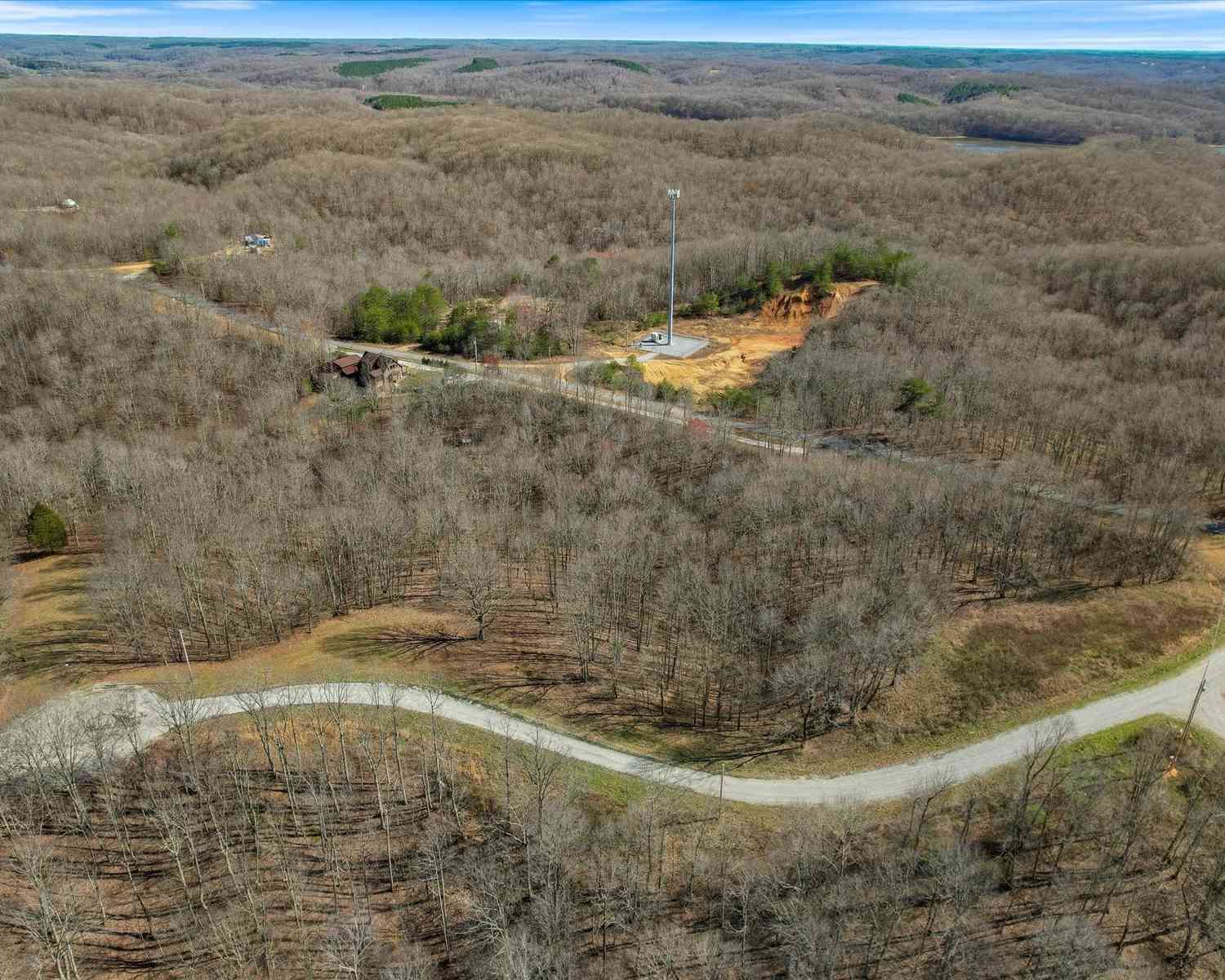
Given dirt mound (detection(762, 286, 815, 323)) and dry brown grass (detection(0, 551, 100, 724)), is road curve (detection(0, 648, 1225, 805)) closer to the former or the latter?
dry brown grass (detection(0, 551, 100, 724))

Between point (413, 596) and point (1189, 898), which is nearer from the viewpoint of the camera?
point (1189, 898)

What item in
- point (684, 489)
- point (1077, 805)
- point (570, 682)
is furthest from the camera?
point (684, 489)

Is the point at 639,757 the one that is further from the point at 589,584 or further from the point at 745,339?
the point at 745,339

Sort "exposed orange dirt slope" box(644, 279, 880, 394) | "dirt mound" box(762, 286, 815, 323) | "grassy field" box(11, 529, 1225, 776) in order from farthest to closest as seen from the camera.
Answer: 1. "dirt mound" box(762, 286, 815, 323)
2. "exposed orange dirt slope" box(644, 279, 880, 394)
3. "grassy field" box(11, 529, 1225, 776)

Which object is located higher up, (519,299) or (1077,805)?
(519,299)

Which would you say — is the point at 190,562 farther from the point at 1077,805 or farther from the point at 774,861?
the point at 1077,805

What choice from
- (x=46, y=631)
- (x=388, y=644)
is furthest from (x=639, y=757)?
(x=46, y=631)

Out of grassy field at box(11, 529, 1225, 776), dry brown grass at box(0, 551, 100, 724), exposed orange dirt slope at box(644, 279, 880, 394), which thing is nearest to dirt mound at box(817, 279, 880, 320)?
exposed orange dirt slope at box(644, 279, 880, 394)

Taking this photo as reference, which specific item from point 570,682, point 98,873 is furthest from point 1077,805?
point 98,873
